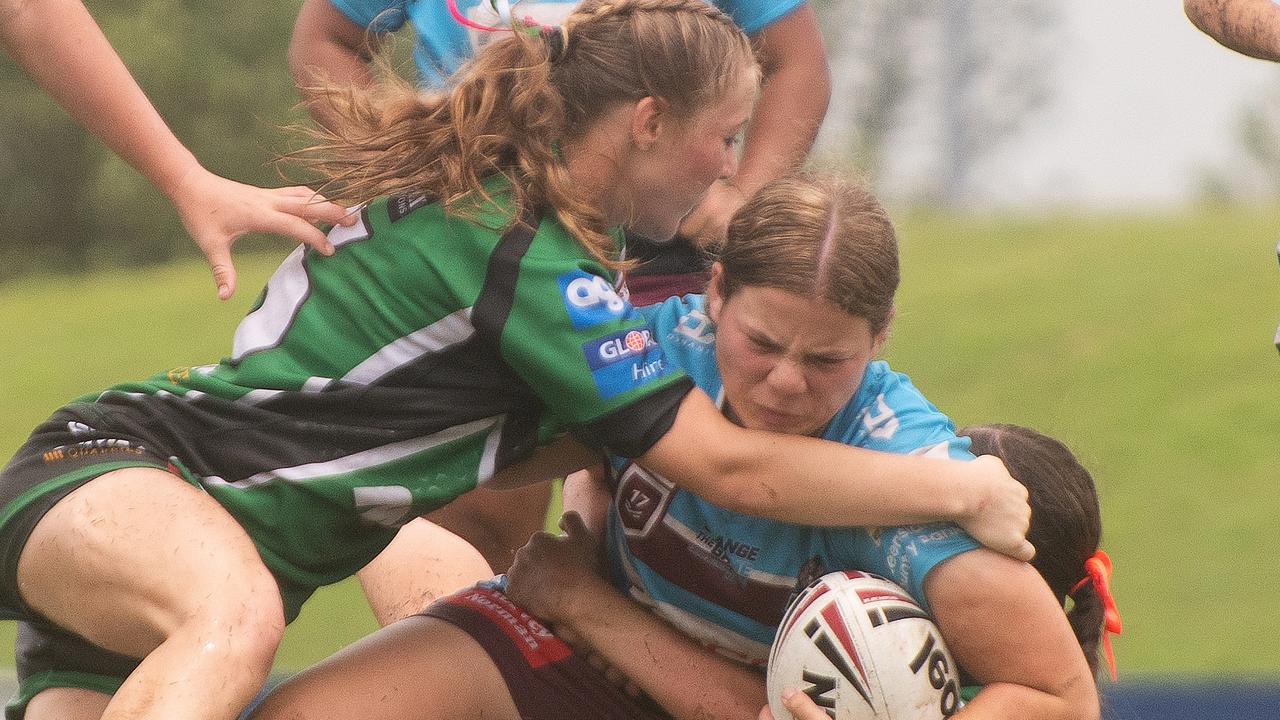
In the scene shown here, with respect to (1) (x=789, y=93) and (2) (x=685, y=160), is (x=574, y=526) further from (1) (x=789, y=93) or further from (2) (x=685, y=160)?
(1) (x=789, y=93)

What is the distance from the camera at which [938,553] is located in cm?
281

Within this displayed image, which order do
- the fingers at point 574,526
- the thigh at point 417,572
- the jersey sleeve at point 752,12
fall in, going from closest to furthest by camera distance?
the fingers at point 574,526 < the thigh at point 417,572 < the jersey sleeve at point 752,12

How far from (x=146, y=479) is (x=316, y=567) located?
379 millimetres

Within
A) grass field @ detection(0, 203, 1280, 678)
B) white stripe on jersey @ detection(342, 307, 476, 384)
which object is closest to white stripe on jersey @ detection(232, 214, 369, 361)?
white stripe on jersey @ detection(342, 307, 476, 384)

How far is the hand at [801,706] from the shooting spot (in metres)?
2.75

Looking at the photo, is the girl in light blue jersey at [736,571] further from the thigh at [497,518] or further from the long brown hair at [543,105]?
the thigh at [497,518]

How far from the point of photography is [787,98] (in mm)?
4008

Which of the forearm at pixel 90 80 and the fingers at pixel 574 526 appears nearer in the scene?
the forearm at pixel 90 80

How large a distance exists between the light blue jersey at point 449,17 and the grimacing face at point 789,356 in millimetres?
898

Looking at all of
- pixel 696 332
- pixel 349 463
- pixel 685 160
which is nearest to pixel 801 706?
pixel 696 332

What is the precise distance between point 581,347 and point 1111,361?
951cm

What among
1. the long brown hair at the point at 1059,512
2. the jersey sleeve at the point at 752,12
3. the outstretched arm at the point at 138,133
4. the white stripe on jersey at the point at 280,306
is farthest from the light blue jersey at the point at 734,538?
the jersey sleeve at the point at 752,12

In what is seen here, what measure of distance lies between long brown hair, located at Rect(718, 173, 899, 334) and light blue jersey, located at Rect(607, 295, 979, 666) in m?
0.17

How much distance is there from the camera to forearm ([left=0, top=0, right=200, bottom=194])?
3033 mm
